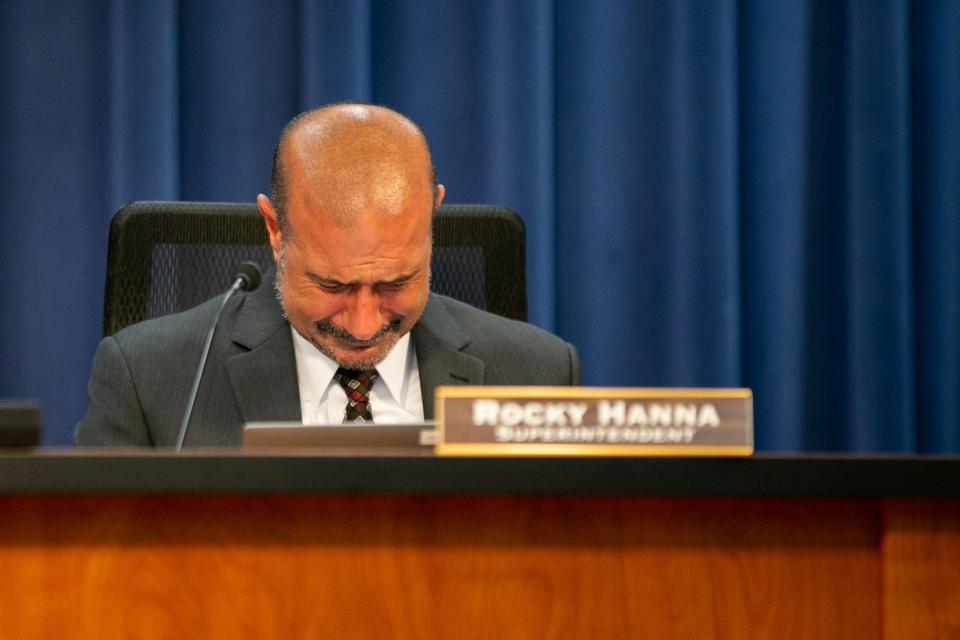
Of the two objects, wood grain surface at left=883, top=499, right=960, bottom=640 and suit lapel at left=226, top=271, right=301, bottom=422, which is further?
suit lapel at left=226, top=271, right=301, bottom=422

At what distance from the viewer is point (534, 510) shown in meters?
0.75

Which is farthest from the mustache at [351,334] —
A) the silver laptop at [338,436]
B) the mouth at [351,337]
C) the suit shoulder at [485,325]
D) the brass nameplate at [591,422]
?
the brass nameplate at [591,422]

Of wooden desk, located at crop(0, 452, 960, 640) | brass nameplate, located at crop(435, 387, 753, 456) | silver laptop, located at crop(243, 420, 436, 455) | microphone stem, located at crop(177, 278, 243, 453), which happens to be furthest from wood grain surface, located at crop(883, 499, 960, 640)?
microphone stem, located at crop(177, 278, 243, 453)

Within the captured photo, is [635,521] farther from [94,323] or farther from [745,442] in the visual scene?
[94,323]

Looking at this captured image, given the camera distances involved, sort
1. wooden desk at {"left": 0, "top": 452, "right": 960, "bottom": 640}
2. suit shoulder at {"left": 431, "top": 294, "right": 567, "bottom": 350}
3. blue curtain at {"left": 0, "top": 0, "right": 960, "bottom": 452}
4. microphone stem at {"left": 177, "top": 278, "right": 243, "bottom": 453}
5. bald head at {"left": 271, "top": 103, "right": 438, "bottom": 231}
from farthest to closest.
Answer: blue curtain at {"left": 0, "top": 0, "right": 960, "bottom": 452}
suit shoulder at {"left": 431, "top": 294, "right": 567, "bottom": 350}
bald head at {"left": 271, "top": 103, "right": 438, "bottom": 231}
microphone stem at {"left": 177, "top": 278, "right": 243, "bottom": 453}
wooden desk at {"left": 0, "top": 452, "right": 960, "bottom": 640}

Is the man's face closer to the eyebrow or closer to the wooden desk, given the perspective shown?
the eyebrow

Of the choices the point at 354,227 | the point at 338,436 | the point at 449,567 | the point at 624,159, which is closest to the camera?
the point at 449,567

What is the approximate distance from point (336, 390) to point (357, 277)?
0.63ft

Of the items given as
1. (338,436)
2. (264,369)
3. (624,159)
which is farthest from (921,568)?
(624,159)

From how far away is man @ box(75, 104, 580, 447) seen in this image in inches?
60.4

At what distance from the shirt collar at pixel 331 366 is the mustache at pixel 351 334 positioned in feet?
0.22

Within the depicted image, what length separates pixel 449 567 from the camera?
740mm

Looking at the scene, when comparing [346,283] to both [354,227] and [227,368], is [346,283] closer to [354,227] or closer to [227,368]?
Answer: [354,227]

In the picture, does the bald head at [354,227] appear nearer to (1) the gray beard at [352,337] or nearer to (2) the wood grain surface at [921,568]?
(1) the gray beard at [352,337]
